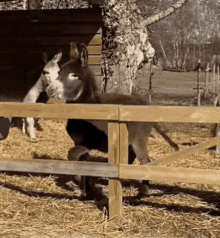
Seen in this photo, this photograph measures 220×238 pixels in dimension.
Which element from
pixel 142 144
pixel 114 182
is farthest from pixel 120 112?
pixel 142 144

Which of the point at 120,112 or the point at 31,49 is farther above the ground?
the point at 31,49

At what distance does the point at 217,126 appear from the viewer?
6625 millimetres

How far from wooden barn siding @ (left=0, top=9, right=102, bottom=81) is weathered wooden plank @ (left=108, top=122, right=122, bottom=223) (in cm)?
637

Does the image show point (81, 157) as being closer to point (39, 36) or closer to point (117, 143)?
point (117, 143)

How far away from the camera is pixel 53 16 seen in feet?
31.6

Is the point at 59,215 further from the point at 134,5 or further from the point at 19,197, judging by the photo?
the point at 134,5

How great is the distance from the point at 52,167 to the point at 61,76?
4.75ft

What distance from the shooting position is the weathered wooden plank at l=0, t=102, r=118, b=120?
313cm

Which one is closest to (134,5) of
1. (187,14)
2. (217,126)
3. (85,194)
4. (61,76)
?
(217,126)

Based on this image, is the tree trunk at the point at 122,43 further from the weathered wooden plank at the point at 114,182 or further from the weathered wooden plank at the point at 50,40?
the weathered wooden plank at the point at 114,182

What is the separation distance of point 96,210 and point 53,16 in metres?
7.41

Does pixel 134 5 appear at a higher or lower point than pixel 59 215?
higher

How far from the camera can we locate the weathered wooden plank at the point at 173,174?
3.01 metres

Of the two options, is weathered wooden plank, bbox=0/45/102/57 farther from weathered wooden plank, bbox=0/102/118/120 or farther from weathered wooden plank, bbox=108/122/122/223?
weathered wooden plank, bbox=108/122/122/223
